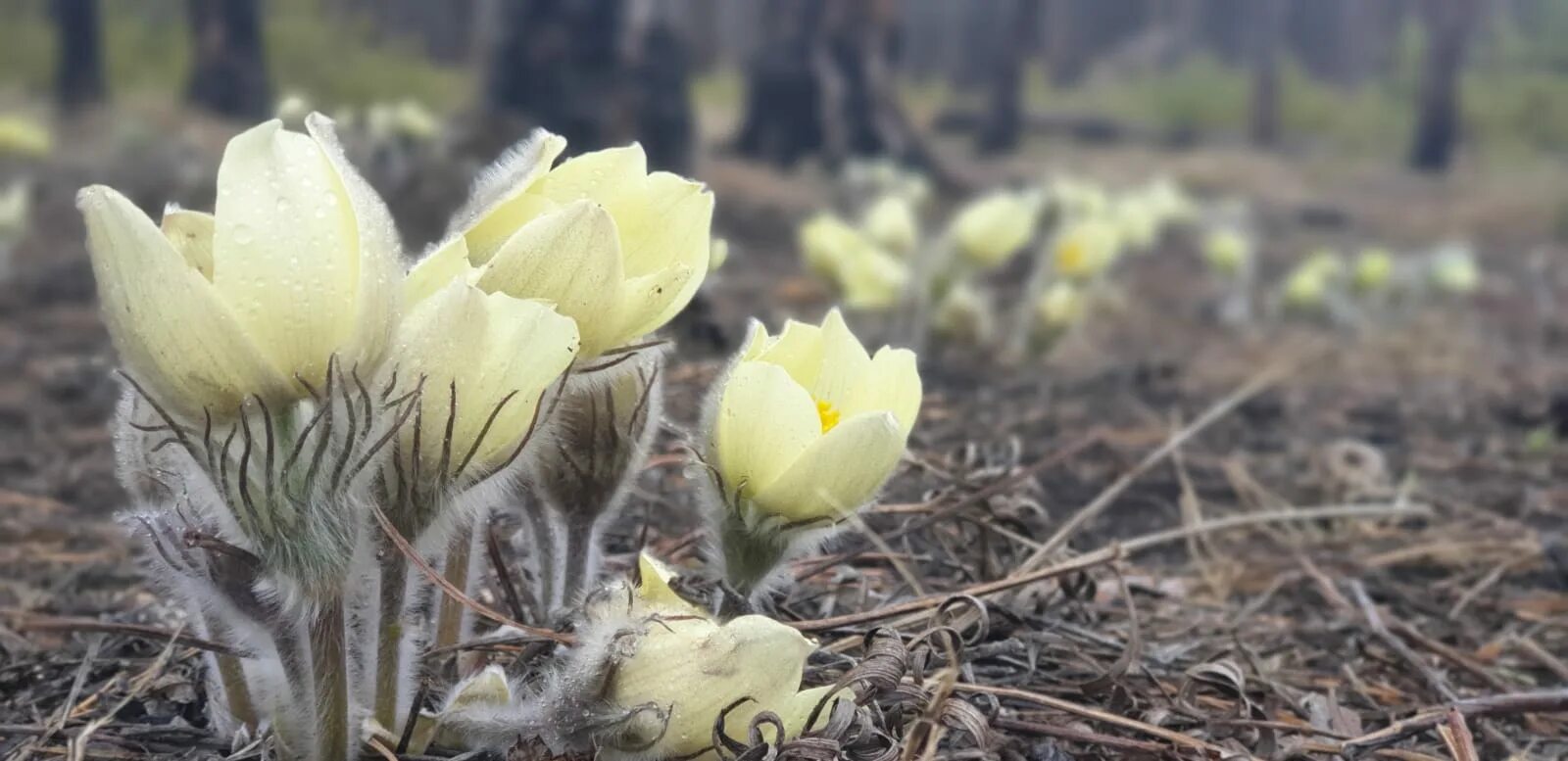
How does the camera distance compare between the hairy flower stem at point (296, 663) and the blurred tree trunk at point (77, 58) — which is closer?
Answer: the hairy flower stem at point (296, 663)

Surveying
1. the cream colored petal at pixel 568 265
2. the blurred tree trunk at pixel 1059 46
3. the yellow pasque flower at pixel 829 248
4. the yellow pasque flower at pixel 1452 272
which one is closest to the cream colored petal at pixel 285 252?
the cream colored petal at pixel 568 265

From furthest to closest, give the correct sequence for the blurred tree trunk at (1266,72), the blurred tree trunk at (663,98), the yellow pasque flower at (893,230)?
the blurred tree trunk at (1266,72)
the blurred tree trunk at (663,98)
the yellow pasque flower at (893,230)

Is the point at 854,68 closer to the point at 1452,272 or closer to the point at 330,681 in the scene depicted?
the point at 1452,272

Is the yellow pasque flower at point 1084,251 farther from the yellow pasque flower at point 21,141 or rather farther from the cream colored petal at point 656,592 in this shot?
the yellow pasque flower at point 21,141

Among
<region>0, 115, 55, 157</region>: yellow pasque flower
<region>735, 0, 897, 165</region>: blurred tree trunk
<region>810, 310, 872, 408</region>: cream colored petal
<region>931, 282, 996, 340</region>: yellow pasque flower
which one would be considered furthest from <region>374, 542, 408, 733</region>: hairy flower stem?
<region>735, 0, 897, 165</region>: blurred tree trunk

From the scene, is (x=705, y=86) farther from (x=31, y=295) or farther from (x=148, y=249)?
(x=148, y=249)

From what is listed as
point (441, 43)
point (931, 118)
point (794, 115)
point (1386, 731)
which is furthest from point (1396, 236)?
point (1386, 731)

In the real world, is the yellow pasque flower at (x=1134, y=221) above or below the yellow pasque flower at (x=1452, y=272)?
above
